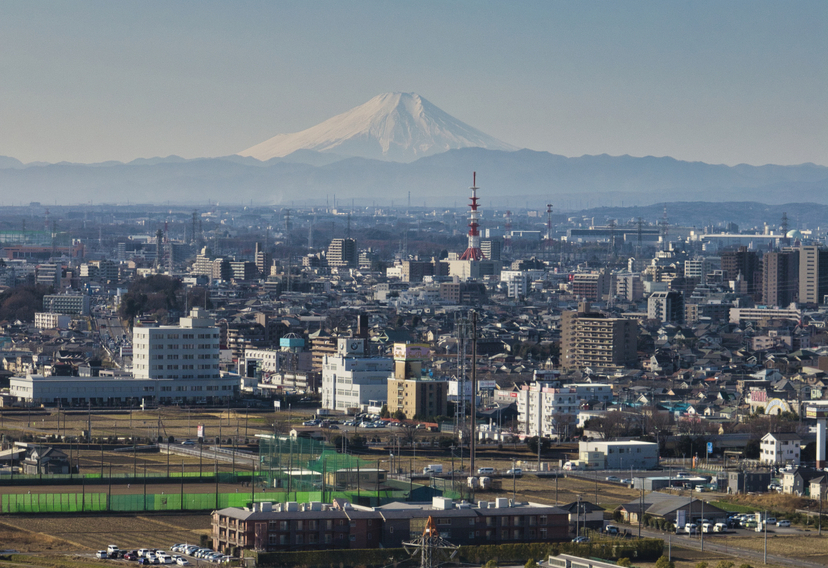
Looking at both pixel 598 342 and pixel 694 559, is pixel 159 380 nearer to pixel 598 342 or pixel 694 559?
pixel 598 342

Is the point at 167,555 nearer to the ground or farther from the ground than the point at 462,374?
nearer to the ground

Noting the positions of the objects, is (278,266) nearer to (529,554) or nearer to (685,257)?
(685,257)

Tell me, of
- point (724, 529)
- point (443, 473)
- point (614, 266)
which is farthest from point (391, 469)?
point (614, 266)

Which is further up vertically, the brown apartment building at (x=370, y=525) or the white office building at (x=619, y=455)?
the brown apartment building at (x=370, y=525)

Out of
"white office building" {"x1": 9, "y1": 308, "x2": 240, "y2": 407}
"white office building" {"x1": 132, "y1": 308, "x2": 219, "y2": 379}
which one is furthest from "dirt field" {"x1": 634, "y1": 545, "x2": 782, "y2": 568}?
"white office building" {"x1": 132, "y1": 308, "x2": 219, "y2": 379}

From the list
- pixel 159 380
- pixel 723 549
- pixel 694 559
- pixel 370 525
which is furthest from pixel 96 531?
pixel 159 380

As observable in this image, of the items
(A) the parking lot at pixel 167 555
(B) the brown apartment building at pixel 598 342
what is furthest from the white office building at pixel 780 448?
(B) the brown apartment building at pixel 598 342

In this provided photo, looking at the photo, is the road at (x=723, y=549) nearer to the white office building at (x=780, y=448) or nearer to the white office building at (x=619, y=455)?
the white office building at (x=619, y=455)
